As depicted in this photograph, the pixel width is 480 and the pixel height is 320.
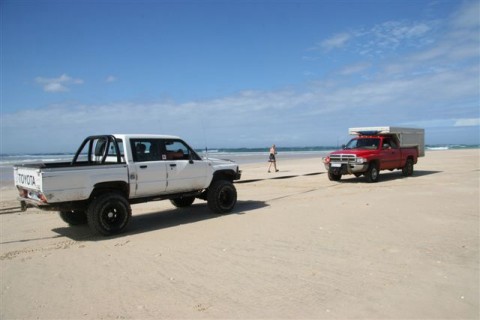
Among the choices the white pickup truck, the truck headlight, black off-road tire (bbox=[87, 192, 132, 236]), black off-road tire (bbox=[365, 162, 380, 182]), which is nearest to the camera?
the white pickup truck

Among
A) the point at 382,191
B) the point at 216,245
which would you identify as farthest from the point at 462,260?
the point at 382,191

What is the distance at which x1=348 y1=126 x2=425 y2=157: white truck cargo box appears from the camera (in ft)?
56.2

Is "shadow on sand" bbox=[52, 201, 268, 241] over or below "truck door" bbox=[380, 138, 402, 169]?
below

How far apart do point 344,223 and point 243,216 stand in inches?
89.6

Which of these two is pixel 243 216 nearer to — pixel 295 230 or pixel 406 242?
pixel 295 230

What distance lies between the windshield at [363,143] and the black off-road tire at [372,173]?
39.1 inches

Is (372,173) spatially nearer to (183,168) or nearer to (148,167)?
(183,168)

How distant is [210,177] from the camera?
9555 millimetres

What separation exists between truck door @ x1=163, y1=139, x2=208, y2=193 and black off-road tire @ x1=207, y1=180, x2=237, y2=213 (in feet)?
0.94

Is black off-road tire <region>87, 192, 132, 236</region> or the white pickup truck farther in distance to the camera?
black off-road tire <region>87, 192, 132, 236</region>

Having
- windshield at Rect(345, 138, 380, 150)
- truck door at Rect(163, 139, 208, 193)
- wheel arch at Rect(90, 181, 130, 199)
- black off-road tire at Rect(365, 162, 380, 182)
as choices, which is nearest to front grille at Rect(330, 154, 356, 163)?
black off-road tire at Rect(365, 162, 380, 182)

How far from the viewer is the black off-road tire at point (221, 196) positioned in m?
9.46

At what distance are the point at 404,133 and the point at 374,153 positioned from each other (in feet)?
11.6

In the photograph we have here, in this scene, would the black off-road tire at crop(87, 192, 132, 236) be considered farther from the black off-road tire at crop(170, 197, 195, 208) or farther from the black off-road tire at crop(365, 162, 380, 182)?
the black off-road tire at crop(365, 162, 380, 182)
